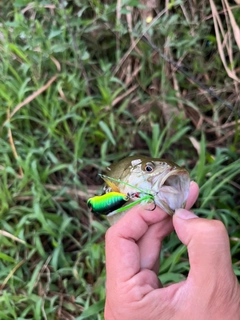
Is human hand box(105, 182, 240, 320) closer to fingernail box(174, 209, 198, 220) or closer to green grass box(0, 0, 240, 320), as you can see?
fingernail box(174, 209, 198, 220)

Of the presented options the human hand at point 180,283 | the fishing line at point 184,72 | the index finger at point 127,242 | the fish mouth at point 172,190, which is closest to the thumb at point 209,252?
the human hand at point 180,283

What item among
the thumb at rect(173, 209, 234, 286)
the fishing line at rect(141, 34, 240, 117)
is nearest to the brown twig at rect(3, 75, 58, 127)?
the fishing line at rect(141, 34, 240, 117)

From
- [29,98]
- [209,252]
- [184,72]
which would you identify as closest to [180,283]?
[209,252]

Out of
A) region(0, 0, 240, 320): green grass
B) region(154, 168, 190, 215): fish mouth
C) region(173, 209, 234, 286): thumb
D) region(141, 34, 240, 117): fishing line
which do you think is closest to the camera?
region(173, 209, 234, 286): thumb

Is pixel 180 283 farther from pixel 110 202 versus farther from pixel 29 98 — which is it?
pixel 29 98

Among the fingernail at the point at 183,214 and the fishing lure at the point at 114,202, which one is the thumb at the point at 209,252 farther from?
the fishing lure at the point at 114,202

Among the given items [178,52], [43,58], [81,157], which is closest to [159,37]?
[178,52]

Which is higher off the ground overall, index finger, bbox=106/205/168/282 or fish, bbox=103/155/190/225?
fish, bbox=103/155/190/225
